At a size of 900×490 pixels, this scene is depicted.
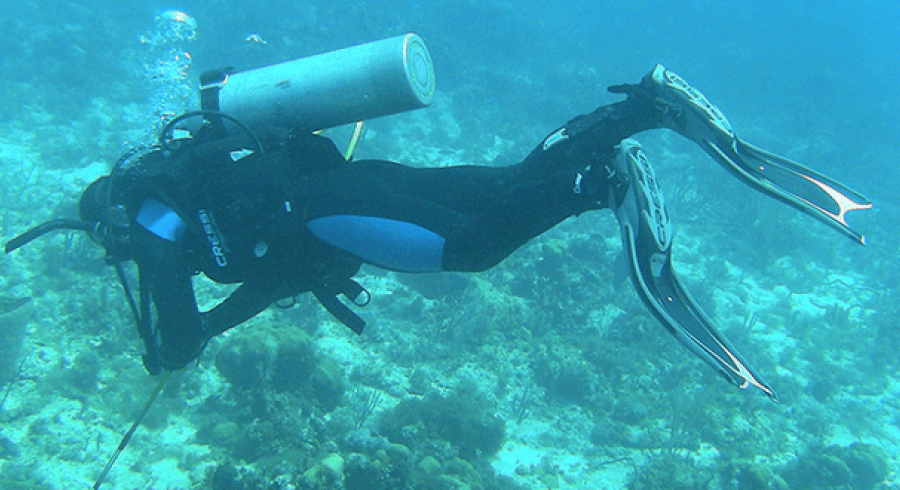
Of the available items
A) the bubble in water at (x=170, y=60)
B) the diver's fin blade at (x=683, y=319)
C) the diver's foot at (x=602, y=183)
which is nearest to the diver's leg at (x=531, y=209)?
the diver's foot at (x=602, y=183)

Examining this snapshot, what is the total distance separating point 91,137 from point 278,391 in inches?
437

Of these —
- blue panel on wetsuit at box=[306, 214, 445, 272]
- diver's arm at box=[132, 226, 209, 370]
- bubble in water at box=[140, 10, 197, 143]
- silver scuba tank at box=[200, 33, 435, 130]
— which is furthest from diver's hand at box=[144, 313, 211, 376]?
bubble in water at box=[140, 10, 197, 143]

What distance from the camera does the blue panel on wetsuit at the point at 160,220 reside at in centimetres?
262

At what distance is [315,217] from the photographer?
9.69 ft

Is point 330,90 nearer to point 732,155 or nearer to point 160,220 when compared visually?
point 160,220

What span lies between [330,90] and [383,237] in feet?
3.25

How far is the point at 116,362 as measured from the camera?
5.79 m

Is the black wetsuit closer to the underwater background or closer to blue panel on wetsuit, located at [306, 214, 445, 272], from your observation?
blue panel on wetsuit, located at [306, 214, 445, 272]

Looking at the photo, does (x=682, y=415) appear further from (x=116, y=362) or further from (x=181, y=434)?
(x=116, y=362)

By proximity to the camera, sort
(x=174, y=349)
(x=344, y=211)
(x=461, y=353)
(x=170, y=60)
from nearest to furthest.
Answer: (x=174, y=349)
(x=344, y=211)
(x=461, y=353)
(x=170, y=60)

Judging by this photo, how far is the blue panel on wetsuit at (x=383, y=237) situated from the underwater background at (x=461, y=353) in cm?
200

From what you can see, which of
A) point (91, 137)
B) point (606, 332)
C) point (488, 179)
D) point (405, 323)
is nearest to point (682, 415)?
point (606, 332)

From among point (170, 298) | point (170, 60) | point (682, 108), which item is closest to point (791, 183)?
point (682, 108)

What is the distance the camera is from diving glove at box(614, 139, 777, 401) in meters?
2.53
